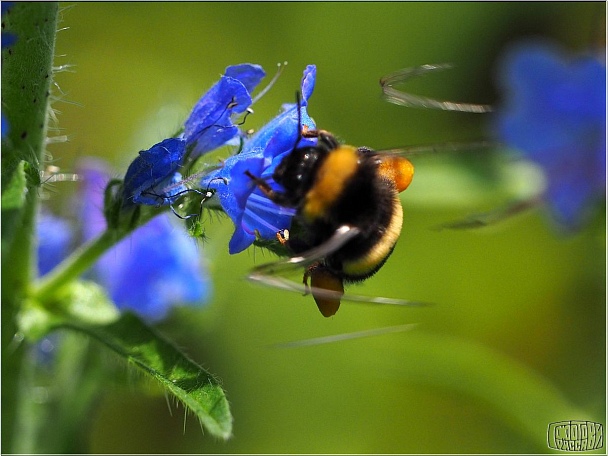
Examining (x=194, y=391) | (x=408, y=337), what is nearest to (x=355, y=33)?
(x=408, y=337)

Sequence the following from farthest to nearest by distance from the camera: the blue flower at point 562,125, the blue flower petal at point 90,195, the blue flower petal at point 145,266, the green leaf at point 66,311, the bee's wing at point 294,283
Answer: the blue flower at point 562,125, the blue flower petal at point 145,266, the blue flower petal at point 90,195, the green leaf at point 66,311, the bee's wing at point 294,283

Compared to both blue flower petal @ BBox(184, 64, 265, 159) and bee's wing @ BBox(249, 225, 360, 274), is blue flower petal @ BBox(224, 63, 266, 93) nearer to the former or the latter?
blue flower petal @ BBox(184, 64, 265, 159)

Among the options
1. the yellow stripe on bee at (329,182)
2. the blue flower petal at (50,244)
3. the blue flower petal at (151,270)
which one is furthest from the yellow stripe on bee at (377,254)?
the blue flower petal at (50,244)

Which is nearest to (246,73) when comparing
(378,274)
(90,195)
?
(90,195)

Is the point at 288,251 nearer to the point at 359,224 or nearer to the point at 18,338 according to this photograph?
the point at 359,224

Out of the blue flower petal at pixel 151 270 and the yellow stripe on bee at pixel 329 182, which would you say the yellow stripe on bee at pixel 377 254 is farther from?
the blue flower petal at pixel 151 270

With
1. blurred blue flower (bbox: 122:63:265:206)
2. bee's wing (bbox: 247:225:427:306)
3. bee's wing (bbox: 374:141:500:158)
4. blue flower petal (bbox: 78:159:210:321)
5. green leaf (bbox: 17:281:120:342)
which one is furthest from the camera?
blue flower petal (bbox: 78:159:210:321)

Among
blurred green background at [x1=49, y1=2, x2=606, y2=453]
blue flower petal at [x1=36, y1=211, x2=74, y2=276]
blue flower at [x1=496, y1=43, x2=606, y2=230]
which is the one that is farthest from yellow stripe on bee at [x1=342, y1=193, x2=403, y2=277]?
blue flower at [x1=496, y1=43, x2=606, y2=230]
